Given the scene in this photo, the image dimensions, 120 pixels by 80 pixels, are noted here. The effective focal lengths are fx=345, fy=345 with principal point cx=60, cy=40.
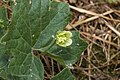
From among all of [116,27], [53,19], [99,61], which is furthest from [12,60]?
[116,27]

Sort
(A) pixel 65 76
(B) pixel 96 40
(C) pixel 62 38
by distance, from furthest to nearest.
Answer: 1. (B) pixel 96 40
2. (A) pixel 65 76
3. (C) pixel 62 38

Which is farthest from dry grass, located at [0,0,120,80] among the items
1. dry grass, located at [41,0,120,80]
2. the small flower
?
the small flower

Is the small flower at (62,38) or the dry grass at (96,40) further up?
the small flower at (62,38)

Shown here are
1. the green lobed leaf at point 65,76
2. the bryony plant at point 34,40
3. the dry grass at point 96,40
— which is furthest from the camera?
the dry grass at point 96,40

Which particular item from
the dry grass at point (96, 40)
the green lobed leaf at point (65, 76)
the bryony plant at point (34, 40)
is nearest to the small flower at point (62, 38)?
the bryony plant at point (34, 40)

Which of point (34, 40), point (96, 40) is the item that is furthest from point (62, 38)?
point (96, 40)

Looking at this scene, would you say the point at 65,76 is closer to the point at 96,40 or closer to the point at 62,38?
the point at 62,38

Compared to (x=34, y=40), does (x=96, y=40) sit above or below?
below

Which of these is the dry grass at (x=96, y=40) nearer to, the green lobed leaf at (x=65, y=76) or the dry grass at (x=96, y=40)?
the dry grass at (x=96, y=40)
